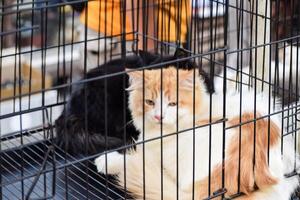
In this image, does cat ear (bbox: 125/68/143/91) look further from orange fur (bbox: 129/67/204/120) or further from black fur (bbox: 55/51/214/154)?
black fur (bbox: 55/51/214/154)

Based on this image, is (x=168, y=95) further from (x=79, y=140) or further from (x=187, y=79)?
(x=79, y=140)

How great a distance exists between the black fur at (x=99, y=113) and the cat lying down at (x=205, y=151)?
0.80 feet

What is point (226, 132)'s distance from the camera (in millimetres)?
1664

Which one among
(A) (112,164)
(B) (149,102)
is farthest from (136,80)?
(A) (112,164)

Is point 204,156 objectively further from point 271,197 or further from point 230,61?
point 230,61

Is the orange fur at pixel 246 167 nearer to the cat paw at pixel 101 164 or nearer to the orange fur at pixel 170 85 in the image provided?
the orange fur at pixel 170 85

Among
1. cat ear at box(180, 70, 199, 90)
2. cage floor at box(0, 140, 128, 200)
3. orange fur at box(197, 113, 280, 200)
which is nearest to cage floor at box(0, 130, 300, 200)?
cage floor at box(0, 140, 128, 200)

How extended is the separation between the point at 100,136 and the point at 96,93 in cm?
15

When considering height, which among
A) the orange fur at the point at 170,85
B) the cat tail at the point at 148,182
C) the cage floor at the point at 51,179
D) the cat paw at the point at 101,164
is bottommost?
the cage floor at the point at 51,179

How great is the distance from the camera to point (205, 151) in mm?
1654

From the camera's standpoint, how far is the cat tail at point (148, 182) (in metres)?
1.60

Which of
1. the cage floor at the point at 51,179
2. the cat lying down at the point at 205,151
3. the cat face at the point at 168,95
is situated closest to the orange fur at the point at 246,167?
the cat lying down at the point at 205,151

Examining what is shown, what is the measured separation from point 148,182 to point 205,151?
0.17 meters

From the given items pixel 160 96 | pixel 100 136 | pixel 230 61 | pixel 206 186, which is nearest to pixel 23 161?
pixel 100 136
